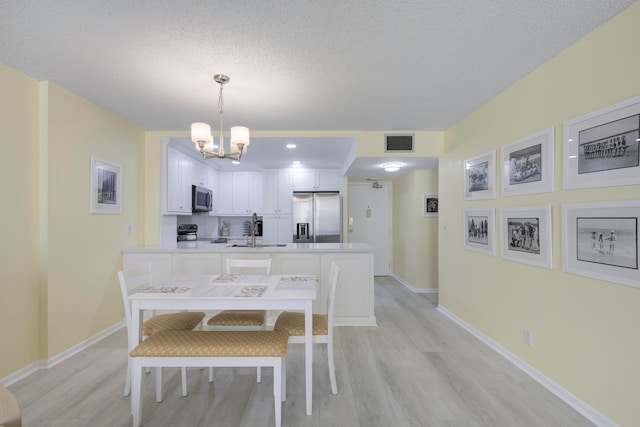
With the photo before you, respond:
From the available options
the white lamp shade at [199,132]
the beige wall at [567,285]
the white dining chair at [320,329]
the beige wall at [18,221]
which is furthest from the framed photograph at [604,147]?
the beige wall at [18,221]

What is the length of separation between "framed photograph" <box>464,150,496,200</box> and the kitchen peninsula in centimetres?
129

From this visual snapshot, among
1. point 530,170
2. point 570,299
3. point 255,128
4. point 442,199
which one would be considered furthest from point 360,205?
point 570,299

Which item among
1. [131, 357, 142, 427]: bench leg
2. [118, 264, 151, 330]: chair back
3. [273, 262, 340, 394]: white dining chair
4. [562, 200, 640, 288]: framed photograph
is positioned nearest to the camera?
[562, 200, 640, 288]: framed photograph

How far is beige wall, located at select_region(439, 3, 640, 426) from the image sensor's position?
166cm

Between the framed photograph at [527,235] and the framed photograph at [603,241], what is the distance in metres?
0.15

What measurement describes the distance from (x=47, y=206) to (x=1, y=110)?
0.77m

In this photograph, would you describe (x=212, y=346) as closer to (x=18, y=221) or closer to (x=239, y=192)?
(x=18, y=221)

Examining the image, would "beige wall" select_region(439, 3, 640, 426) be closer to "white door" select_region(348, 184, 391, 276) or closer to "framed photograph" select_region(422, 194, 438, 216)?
"framed photograph" select_region(422, 194, 438, 216)

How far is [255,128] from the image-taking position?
12.4 ft

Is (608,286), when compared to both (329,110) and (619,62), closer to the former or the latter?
(619,62)

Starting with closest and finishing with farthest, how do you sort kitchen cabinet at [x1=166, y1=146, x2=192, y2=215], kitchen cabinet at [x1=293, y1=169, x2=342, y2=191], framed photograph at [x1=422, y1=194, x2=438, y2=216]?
kitchen cabinet at [x1=166, y1=146, x2=192, y2=215]
framed photograph at [x1=422, y1=194, x2=438, y2=216]
kitchen cabinet at [x1=293, y1=169, x2=342, y2=191]

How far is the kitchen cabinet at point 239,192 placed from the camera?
6059 millimetres

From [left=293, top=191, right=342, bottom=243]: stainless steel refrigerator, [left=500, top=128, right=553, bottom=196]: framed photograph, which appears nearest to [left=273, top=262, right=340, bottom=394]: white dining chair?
[left=500, top=128, right=553, bottom=196]: framed photograph

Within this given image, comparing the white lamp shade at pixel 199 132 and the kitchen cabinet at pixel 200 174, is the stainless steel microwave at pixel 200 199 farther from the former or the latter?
the white lamp shade at pixel 199 132
